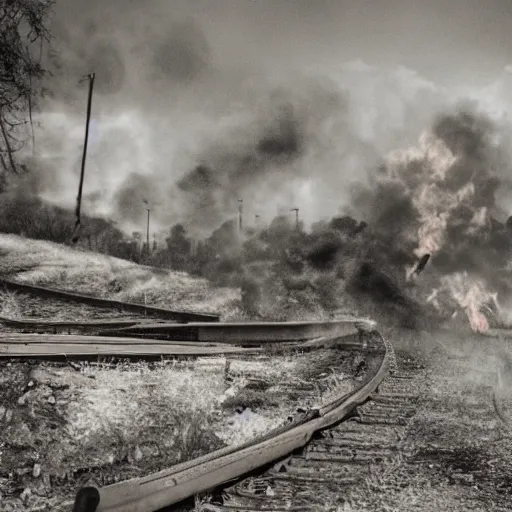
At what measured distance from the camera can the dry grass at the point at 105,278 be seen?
20.0 meters

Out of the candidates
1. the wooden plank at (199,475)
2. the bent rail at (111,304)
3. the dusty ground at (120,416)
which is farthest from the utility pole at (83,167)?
the wooden plank at (199,475)

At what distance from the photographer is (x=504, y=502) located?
3980 millimetres

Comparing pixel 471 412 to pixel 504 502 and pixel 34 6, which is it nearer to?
pixel 504 502

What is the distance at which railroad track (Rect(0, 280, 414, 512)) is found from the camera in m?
3.49

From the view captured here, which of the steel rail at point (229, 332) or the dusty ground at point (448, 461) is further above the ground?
the steel rail at point (229, 332)

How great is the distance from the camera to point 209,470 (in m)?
3.97

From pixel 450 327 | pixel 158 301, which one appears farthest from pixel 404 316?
pixel 158 301

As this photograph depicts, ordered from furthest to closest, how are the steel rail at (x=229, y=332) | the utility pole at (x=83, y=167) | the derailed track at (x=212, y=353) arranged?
the utility pole at (x=83, y=167) → the steel rail at (x=229, y=332) → the derailed track at (x=212, y=353)

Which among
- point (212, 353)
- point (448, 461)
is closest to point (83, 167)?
point (212, 353)

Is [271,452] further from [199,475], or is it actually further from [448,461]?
[448,461]

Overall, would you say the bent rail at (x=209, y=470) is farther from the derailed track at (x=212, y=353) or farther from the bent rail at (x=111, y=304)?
the bent rail at (x=111, y=304)

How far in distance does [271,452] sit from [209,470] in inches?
36.8

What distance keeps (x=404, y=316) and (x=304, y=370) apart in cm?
1261

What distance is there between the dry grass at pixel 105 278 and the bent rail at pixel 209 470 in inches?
476
